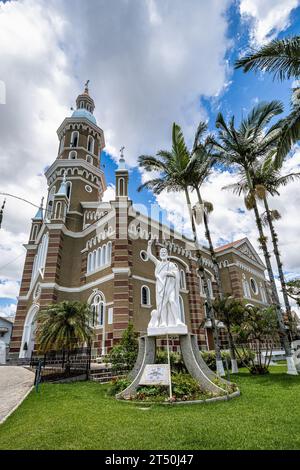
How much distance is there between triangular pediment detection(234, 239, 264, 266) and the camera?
32469mm

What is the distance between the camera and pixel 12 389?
9.09 meters

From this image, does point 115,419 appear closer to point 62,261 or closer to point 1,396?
point 1,396

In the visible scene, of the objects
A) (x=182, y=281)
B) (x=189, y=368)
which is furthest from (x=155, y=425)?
(x=182, y=281)

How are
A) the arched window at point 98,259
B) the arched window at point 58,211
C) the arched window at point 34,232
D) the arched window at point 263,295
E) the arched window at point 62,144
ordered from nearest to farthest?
the arched window at point 98,259, the arched window at point 58,211, the arched window at point 34,232, the arched window at point 62,144, the arched window at point 263,295

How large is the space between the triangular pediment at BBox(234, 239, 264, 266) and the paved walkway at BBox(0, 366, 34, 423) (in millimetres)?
26032

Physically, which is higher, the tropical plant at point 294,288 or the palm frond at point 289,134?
the palm frond at point 289,134

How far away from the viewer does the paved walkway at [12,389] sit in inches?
266

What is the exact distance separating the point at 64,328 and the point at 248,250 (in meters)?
28.5

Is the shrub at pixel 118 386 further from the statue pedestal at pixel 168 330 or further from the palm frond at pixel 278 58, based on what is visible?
the palm frond at pixel 278 58

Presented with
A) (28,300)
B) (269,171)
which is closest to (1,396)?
(28,300)

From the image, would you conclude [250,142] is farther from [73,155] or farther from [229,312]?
[73,155]

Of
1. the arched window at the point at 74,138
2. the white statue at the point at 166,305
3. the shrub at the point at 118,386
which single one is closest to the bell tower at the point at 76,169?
the arched window at the point at 74,138

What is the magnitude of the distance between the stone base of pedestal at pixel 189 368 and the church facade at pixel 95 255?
6017 millimetres

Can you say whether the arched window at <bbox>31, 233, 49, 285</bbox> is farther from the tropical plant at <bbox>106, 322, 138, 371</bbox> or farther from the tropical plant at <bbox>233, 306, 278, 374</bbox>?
the tropical plant at <bbox>233, 306, 278, 374</bbox>
